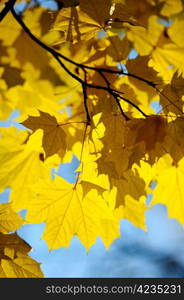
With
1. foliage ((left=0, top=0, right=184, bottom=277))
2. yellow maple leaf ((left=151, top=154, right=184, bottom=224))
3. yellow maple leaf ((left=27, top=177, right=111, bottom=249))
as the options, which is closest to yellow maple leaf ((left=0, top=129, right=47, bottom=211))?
foliage ((left=0, top=0, right=184, bottom=277))

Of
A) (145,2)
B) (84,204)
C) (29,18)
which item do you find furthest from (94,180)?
(145,2)

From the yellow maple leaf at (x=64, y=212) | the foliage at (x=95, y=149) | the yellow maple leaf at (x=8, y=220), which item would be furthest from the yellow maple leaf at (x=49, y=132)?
the yellow maple leaf at (x=8, y=220)

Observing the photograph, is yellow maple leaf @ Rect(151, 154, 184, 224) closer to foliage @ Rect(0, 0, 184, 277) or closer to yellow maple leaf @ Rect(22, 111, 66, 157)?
foliage @ Rect(0, 0, 184, 277)

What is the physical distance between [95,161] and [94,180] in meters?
0.09

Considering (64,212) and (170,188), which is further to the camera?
(170,188)

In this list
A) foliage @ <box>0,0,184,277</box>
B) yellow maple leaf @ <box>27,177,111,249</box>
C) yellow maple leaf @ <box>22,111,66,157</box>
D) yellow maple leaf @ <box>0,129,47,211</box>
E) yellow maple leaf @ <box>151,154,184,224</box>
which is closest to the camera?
foliage @ <box>0,0,184,277</box>

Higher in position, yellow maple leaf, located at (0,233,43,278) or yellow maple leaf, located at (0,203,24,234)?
yellow maple leaf, located at (0,203,24,234)

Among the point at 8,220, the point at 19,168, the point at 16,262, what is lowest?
the point at 16,262

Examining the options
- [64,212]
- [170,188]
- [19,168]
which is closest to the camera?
[64,212]

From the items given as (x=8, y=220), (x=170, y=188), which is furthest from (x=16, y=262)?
(x=170, y=188)

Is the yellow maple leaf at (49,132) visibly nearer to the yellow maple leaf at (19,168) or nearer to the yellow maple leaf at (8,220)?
the yellow maple leaf at (8,220)

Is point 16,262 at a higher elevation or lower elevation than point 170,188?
lower

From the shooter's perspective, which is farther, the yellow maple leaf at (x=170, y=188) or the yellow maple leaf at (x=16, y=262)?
the yellow maple leaf at (x=170, y=188)

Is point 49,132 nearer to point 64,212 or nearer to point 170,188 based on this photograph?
point 64,212
